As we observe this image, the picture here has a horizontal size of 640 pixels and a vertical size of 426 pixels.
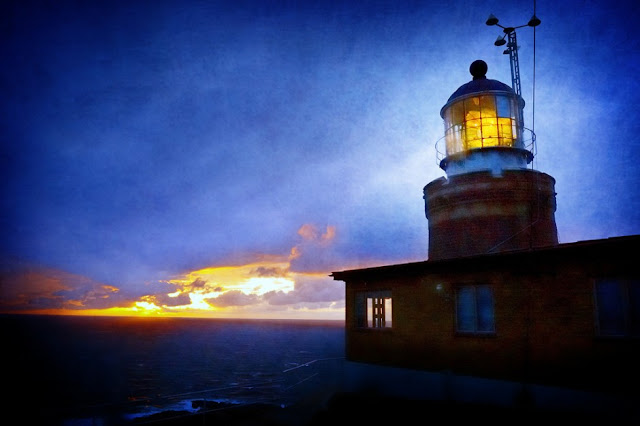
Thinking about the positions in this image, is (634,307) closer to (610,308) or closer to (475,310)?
(610,308)

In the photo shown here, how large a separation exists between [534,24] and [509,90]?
3.15m

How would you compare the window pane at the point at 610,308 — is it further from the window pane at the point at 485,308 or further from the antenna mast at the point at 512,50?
the antenna mast at the point at 512,50

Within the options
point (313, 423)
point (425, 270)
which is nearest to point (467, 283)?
point (425, 270)

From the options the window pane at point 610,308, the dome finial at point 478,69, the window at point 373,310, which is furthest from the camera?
the dome finial at point 478,69

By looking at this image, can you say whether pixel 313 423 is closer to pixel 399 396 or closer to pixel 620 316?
pixel 399 396

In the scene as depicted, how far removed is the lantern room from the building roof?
7.63m

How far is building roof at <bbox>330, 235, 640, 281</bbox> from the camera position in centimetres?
1036

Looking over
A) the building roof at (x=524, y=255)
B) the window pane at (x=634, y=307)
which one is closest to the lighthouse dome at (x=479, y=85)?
the building roof at (x=524, y=255)

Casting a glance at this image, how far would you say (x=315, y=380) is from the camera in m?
19.2

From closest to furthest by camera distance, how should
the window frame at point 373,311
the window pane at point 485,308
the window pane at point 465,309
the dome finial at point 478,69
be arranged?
the window pane at point 485,308 < the window pane at point 465,309 < the window frame at point 373,311 < the dome finial at point 478,69

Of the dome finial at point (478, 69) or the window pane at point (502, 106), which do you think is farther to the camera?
the dome finial at point (478, 69)

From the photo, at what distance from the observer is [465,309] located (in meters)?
13.7

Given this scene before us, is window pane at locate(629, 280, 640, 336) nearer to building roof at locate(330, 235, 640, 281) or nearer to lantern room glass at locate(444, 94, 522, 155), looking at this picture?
building roof at locate(330, 235, 640, 281)

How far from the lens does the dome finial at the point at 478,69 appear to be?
2123 centimetres
